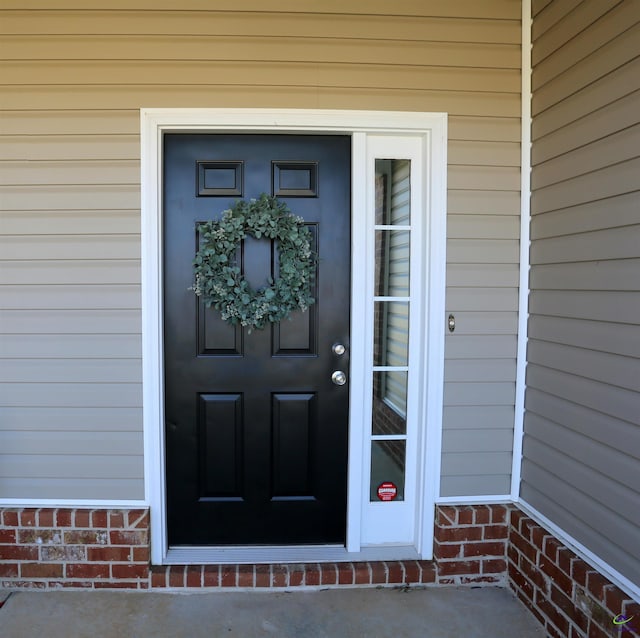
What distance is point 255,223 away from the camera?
2260 millimetres

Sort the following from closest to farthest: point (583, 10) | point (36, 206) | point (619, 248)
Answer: point (619, 248) < point (583, 10) < point (36, 206)

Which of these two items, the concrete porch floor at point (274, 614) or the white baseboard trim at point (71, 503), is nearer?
the concrete porch floor at point (274, 614)

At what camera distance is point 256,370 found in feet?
7.72

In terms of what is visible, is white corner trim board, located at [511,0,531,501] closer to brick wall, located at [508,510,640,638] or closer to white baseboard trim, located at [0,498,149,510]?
brick wall, located at [508,510,640,638]

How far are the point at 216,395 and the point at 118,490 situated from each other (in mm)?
600

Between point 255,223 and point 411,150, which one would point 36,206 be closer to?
point 255,223

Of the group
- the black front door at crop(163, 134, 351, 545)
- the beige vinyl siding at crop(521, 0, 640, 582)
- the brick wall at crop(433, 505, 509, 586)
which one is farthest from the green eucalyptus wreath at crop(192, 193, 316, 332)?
the brick wall at crop(433, 505, 509, 586)

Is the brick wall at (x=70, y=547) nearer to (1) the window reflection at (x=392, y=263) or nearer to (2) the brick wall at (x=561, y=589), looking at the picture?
(1) the window reflection at (x=392, y=263)

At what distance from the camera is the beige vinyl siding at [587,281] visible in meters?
1.68

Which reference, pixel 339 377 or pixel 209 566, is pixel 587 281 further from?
pixel 209 566

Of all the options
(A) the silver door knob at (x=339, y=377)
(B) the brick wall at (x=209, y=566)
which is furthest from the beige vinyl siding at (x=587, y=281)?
(A) the silver door knob at (x=339, y=377)

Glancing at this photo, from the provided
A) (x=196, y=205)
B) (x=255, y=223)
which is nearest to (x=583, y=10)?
→ (x=255, y=223)

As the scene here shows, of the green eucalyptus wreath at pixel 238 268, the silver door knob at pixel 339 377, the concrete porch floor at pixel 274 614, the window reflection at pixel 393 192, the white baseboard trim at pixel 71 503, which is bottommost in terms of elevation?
the concrete porch floor at pixel 274 614

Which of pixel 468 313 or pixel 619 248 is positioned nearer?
pixel 619 248
